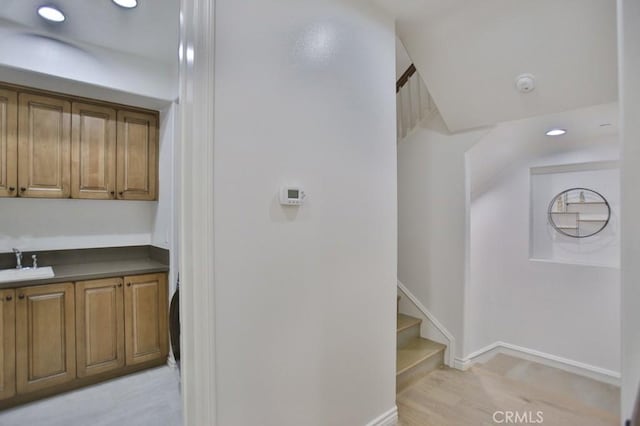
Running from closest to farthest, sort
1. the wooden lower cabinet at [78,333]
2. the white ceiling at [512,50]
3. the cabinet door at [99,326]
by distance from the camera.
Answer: the white ceiling at [512,50]
the wooden lower cabinet at [78,333]
the cabinet door at [99,326]

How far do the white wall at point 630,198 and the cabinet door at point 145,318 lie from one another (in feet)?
9.82

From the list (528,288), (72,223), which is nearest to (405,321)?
(528,288)

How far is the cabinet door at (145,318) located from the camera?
265cm

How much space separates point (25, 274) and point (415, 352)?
3.13 metres

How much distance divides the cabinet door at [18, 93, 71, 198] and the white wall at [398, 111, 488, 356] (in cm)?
299

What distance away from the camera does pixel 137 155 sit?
2.93m

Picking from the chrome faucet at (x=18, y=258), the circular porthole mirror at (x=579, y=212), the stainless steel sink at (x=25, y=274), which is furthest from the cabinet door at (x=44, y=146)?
the circular porthole mirror at (x=579, y=212)

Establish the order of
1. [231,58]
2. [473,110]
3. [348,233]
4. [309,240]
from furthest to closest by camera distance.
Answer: [473,110], [348,233], [309,240], [231,58]

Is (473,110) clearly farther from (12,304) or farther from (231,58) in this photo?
(12,304)

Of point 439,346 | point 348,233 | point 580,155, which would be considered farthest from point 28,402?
point 580,155

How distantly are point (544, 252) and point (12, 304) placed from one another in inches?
184

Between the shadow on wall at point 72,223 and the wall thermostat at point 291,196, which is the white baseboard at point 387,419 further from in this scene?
the shadow on wall at point 72,223

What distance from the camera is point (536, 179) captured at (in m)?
3.43

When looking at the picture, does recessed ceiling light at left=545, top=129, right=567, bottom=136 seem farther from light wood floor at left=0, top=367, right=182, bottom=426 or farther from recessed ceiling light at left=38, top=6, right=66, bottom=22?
recessed ceiling light at left=38, top=6, right=66, bottom=22
